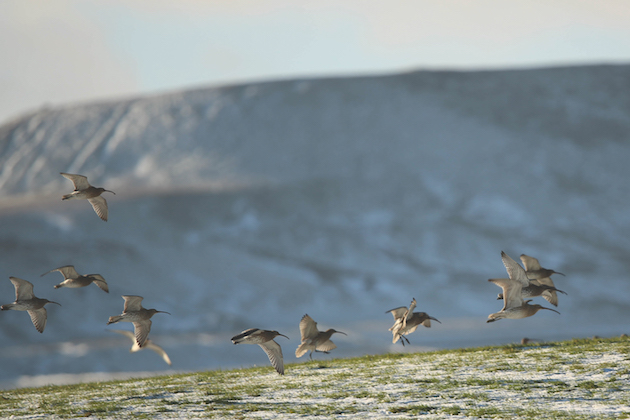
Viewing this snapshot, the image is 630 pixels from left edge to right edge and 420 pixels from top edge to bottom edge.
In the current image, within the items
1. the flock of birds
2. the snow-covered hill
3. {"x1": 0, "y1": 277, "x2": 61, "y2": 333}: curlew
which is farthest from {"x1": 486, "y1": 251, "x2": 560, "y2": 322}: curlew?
the snow-covered hill

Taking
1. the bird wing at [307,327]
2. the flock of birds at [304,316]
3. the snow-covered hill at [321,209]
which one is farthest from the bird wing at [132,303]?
the snow-covered hill at [321,209]

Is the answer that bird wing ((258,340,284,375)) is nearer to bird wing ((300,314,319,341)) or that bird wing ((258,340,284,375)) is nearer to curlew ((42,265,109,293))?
bird wing ((300,314,319,341))

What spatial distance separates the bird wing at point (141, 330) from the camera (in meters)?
16.9

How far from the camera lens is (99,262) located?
97.7 meters

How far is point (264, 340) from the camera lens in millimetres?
16297

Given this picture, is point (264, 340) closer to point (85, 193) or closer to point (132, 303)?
point (132, 303)

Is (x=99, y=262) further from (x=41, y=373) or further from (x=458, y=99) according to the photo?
(x=458, y=99)

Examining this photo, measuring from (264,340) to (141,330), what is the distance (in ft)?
10.6

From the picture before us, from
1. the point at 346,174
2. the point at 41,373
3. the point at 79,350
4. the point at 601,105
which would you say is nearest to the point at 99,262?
the point at 79,350

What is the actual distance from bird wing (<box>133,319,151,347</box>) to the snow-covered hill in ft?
171

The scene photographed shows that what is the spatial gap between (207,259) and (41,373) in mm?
33719

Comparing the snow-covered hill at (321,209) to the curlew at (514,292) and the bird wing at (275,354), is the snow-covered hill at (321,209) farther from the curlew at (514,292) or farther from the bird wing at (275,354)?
the curlew at (514,292)

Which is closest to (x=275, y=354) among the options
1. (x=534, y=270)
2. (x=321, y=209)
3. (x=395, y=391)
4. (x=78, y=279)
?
(x=395, y=391)

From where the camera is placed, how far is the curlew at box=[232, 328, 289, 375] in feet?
50.3
